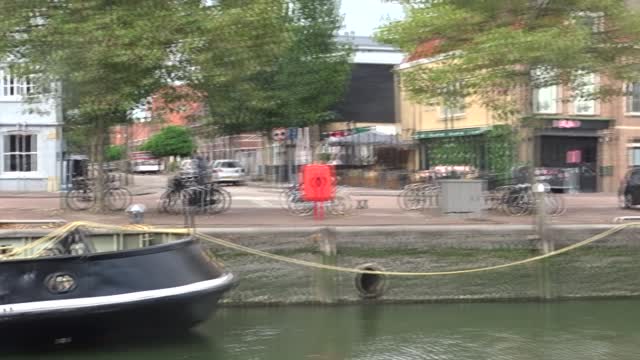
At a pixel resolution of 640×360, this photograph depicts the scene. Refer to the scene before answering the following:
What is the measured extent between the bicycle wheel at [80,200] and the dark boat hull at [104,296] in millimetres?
10921

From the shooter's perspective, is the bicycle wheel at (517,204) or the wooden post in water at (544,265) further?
the bicycle wheel at (517,204)

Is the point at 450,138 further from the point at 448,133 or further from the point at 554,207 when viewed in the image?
the point at 554,207

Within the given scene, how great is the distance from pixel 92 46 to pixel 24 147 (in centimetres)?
1713

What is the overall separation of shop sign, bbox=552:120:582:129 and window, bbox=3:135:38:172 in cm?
2102

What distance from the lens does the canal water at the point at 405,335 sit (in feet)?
34.9

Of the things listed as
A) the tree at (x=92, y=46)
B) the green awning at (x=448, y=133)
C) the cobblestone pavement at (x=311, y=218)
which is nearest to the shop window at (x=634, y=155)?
the green awning at (x=448, y=133)

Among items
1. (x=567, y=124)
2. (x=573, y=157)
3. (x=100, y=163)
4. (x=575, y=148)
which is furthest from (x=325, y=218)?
(x=575, y=148)

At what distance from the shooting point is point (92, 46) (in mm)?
17500

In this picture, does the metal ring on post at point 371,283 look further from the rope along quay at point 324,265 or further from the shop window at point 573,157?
the shop window at point 573,157

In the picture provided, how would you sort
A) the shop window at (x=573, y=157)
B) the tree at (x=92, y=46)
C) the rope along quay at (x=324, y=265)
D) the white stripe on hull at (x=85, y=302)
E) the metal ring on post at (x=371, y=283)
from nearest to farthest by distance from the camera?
the white stripe on hull at (x=85, y=302) < the rope along quay at (x=324, y=265) < the metal ring on post at (x=371, y=283) < the tree at (x=92, y=46) < the shop window at (x=573, y=157)

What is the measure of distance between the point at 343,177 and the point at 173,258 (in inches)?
1300

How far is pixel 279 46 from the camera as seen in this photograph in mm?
19672

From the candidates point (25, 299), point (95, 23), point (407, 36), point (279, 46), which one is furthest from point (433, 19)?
point (25, 299)

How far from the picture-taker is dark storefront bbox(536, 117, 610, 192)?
35.2 m
